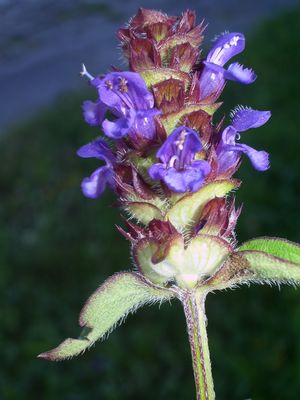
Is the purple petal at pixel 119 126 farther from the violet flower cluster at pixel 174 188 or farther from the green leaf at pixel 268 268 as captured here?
the green leaf at pixel 268 268

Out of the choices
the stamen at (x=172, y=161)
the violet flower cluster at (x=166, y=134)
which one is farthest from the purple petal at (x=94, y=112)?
the stamen at (x=172, y=161)

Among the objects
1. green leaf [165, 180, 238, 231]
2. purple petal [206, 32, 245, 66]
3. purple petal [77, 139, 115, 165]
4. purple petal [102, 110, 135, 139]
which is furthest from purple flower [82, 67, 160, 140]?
purple petal [206, 32, 245, 66]

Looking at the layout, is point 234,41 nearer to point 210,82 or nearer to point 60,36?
point 210,82

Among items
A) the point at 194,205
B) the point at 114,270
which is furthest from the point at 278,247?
the point at 114,270

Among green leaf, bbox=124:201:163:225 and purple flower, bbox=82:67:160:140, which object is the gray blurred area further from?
green leaf, bbox=124:201:163:225

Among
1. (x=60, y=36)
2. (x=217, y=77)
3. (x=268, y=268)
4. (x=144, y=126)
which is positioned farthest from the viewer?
(x=60, y=36)

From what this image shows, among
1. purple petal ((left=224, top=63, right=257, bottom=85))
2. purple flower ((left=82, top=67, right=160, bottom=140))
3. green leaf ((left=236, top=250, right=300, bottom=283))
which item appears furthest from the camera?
purple petal ((left=224, top=63, right=257, bottom=85))
